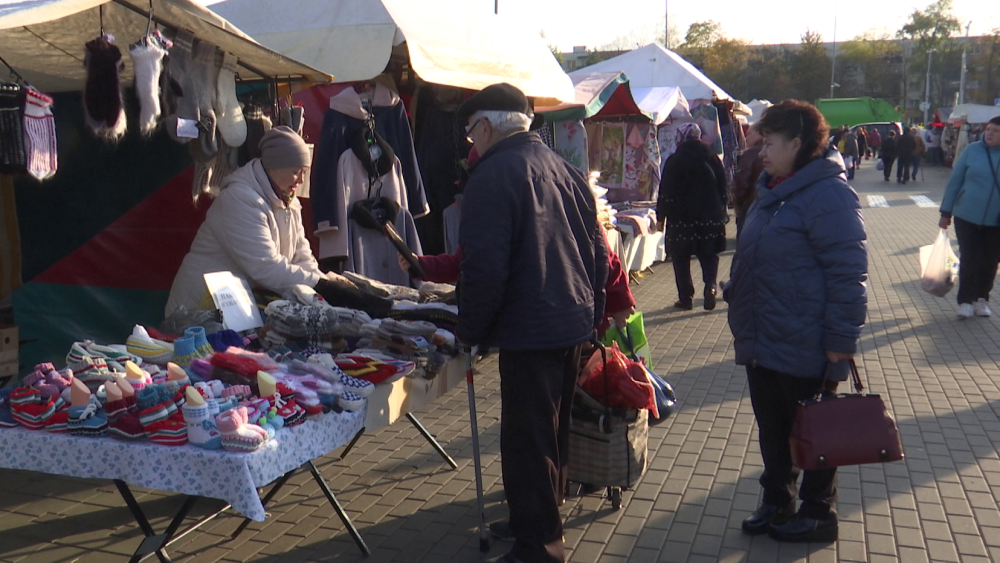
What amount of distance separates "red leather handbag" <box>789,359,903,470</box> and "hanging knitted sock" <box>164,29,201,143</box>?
3210 mm

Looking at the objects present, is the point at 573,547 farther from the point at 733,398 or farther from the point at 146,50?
the point at 146,50

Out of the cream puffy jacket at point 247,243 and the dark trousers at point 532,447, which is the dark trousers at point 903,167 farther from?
the dark trousers at point 532,447

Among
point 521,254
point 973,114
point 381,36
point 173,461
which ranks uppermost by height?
point 381,36

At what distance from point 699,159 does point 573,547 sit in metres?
5.79

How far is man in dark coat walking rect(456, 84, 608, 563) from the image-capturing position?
10.1 feet

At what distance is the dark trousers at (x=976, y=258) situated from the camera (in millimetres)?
7609

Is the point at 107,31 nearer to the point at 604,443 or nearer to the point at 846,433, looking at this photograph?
the point at 604,443

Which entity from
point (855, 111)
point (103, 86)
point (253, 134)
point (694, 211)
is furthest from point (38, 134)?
point (855, 111)

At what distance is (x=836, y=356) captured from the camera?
331 centimetres

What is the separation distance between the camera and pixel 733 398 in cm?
587

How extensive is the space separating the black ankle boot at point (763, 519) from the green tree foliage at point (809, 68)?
204ft

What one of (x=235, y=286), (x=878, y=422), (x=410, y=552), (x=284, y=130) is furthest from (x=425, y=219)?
(x=878, y=422)

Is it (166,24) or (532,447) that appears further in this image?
(166,24)

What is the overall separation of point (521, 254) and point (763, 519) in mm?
1697
